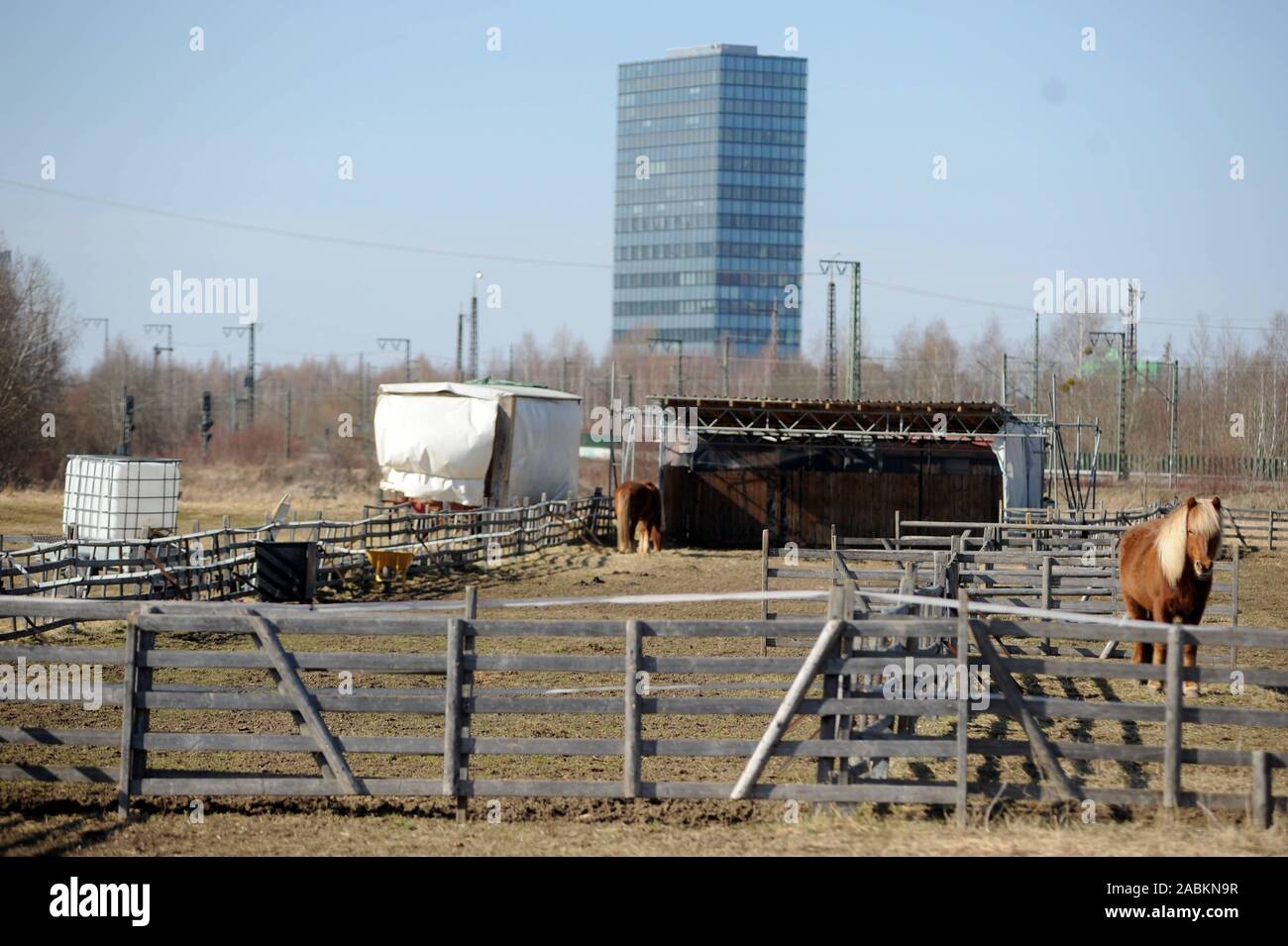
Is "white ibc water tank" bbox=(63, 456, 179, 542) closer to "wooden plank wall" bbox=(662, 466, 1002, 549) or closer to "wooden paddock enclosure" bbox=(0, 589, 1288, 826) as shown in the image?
"wooden plank wall" bbox=(662, 466, 1002, 549)

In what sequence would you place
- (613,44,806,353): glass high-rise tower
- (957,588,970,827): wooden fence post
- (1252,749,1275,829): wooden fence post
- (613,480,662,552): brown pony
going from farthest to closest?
(613,44,806,353): glass high-rise tower → (613,480,662,552): brown pony → (957,588,970,827): wooden fence post → (1252,749,1275,829): wooden fence post

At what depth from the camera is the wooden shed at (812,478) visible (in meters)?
31.1

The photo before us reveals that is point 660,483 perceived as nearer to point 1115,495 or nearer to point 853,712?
point 1115,495

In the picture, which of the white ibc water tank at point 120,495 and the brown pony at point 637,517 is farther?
the brown pony at point 637,517

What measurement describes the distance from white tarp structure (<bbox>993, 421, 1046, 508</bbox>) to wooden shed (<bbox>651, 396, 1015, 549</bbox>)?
0.51 m

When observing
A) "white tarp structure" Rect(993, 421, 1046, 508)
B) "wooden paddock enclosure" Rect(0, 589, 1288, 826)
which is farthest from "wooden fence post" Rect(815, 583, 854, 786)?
"white tarp structure" Rect(993, 421, 1046, 508)

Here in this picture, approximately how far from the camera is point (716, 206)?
410ft

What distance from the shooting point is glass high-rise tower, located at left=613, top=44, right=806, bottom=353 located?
403 ft

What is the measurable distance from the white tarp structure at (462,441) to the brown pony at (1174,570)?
19655mm

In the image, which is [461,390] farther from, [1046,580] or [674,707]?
[674,707]

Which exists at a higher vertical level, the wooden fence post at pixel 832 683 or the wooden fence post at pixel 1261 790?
the wooden fence post at pixel 832 683

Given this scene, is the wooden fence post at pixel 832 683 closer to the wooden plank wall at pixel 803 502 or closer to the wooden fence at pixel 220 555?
the wooden fence at pixel 220 555

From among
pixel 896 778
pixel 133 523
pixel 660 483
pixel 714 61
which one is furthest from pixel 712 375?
pixel 896 778

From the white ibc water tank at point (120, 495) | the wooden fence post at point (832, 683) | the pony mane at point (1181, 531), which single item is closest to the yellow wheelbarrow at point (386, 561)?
the white ibc water tank at point (120, 495)
